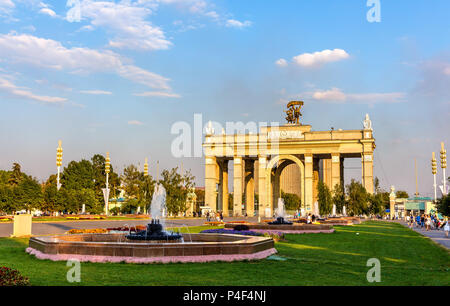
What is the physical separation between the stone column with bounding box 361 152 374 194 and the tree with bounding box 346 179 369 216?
915 centimetres

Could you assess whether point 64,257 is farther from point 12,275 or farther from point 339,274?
point 339,274

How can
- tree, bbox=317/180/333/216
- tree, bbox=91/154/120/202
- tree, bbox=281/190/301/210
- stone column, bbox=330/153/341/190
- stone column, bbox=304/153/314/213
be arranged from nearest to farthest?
tree, bbox=317/180/333/216 < stone column, bbox=330/153/341/190 < stone column, bbox=304/153/314/213 < tree, bbox=91/154/120/202 < tree, bbox=281/190/301/210

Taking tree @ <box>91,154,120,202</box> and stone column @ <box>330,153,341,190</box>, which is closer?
stone column @ <box>330,153,341,190</box>

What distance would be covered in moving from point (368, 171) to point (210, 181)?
24940mm

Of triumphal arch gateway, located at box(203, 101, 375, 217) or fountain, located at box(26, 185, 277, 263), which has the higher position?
triumphal arch gateway, located at box(203, 101, 375, 217)

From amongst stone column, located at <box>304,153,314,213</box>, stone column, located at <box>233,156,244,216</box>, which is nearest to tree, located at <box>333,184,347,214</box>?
stone column, located at <box>304,153,314,213</box>

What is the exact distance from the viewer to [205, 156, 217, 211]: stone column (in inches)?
2870

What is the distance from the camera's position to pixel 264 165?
2844 inches

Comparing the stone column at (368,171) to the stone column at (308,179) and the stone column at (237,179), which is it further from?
the stone column at (237,179)

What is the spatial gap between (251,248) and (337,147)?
189 ft

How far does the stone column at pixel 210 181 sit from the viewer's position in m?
72.9

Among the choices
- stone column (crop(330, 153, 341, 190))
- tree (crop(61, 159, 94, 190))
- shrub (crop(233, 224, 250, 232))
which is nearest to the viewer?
Answer: shrub (crop(233, 224, 250, 232))

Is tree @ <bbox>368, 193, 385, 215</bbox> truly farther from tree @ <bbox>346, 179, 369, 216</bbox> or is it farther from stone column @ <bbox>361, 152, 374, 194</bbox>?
stone column @ <bbox>361, 152, 374, 194</bbox>

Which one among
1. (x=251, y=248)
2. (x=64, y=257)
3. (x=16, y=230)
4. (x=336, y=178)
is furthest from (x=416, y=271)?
(x=336, y=178)
